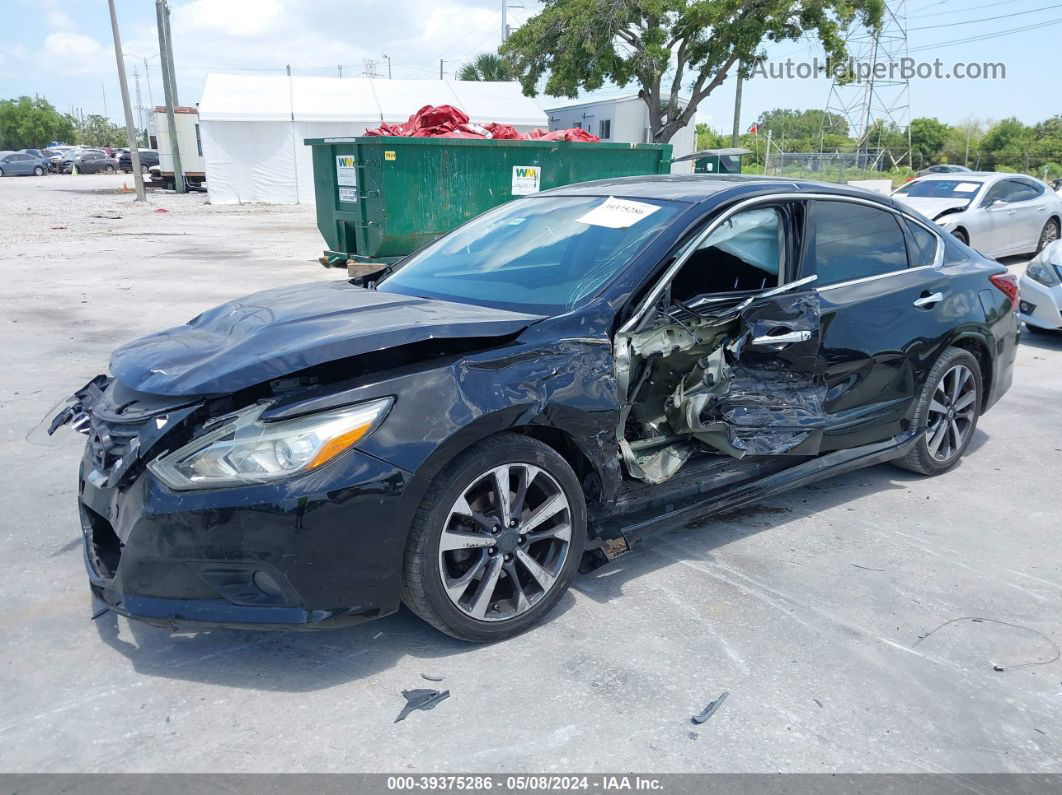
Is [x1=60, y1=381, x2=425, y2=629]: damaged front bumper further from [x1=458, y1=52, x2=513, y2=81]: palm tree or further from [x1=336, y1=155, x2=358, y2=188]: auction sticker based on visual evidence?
[x1=458, y1=52, x2=513, y2=81]: palm tree

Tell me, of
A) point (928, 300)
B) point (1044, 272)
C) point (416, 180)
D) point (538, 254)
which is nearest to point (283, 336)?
point (538, 254)

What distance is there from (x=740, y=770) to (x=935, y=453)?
9.80ft

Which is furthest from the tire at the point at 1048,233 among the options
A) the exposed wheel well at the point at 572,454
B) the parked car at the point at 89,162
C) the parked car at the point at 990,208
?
the parked car at the point at 89,162

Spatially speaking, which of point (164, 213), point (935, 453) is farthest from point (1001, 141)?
point (935, 453)

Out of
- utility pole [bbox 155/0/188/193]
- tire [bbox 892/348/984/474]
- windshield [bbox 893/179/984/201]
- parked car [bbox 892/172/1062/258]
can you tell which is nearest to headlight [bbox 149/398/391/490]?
tire [bbox 892/348/984/474]

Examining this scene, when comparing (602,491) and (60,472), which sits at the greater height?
(602,491)

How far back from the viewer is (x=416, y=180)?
10.2 m

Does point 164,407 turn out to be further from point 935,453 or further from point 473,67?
point 473,67

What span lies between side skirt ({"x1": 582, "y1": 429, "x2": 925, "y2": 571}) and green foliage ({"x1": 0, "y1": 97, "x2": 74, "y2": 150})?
107288mm

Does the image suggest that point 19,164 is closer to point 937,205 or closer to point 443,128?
point 443,128

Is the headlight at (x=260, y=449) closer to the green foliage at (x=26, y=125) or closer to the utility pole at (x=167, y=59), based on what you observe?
the utility pole at (x=167, y=59)

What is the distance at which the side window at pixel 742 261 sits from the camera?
3854mm

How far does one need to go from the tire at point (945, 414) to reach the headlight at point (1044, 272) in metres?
4.28

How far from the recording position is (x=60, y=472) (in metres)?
4.69
